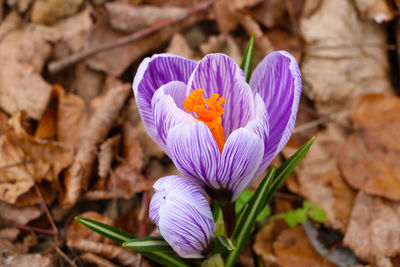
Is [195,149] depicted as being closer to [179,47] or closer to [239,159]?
[239,159]

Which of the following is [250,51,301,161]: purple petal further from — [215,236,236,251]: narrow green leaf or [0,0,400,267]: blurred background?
[0,0,400,267]: blurred background

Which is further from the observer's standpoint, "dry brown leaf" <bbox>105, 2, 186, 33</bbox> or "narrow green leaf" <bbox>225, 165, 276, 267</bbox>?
"dry brown leaf" <bbox>105, 2, 186, 33</bbox>

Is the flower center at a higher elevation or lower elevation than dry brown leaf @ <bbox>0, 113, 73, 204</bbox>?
higher

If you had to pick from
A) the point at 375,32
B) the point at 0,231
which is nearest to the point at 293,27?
the point at 375,32

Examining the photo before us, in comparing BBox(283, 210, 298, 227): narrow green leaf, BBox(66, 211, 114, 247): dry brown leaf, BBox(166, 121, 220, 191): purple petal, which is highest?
BBox(166, 121, 220, 191): purple petal

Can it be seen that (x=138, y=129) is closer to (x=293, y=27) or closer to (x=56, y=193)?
(x=56, y=193)

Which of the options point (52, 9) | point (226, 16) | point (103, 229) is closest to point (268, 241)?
point (103, 229)

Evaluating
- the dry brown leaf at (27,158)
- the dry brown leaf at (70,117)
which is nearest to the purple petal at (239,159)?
the dry brown leaf at (27,158)

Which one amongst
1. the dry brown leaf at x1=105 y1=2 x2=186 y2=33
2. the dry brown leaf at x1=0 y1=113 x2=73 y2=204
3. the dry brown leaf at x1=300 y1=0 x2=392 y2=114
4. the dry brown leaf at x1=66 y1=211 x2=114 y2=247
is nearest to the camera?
the dry brown leaf at x1=66 y1=211 x2=114 y2=247

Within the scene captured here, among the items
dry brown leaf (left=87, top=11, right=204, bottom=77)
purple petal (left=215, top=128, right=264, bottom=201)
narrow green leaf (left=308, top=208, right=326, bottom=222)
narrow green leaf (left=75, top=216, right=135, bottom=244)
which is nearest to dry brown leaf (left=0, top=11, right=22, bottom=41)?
dry brown leaf (left=87, top=11, right=204, bottom=77)
